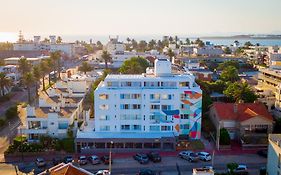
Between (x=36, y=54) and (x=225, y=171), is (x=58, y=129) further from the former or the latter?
(x=36, y=54)

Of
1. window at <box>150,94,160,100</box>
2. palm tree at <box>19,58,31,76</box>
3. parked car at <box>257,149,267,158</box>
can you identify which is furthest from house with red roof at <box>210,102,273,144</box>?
palm tree at <box>19,58,31,76</box>

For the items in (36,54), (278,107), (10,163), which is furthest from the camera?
(36,54)

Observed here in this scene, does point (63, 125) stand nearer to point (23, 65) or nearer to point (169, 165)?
point (169, 165)

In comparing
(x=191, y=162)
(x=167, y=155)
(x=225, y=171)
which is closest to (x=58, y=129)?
(x=167, y=155)

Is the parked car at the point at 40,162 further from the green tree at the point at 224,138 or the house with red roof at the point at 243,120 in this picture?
the house with red roof at the point at 243,120

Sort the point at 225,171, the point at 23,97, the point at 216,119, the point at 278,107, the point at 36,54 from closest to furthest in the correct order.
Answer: the point at 225,171
the point at 216,119
the point at 278,107
the point at 23,97
the point at 36,54

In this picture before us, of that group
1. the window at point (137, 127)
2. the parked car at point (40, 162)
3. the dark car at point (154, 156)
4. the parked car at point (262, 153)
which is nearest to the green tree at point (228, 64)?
the parked car at point (262, 153)

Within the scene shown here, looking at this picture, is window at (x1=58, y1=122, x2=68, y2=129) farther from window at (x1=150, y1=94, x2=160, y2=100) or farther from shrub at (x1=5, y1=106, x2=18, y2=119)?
shrub at (x1=5, y1=106, x2=18, y2=119)
